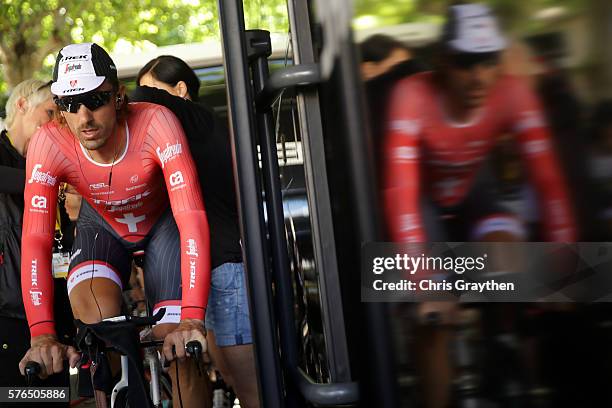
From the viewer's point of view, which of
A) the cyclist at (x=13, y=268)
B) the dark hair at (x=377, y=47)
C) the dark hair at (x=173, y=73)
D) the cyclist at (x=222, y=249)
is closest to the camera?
the dark hair at (x=377, y=47)

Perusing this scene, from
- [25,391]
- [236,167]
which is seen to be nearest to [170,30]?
[25,391]

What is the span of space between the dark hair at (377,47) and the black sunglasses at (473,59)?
0.36ft

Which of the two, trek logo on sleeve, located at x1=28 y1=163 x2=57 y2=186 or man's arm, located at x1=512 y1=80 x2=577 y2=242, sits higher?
man's arm, located at x1=512 y1=80 x2=577 y2=242

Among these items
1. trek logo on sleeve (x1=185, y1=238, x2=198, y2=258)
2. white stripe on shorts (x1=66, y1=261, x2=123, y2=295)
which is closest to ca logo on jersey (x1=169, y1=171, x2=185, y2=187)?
trek logo on sleeve (x1=185, y1=238, x2=198, y2=258)

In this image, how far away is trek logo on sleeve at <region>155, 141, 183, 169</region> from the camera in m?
3.42

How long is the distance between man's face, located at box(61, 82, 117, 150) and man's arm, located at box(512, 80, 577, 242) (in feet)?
6.43

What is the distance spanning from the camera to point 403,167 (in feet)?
5.64

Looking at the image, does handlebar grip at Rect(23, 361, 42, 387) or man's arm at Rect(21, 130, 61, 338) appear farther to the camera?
man's arm at Rect(21, 130, 61, 338)

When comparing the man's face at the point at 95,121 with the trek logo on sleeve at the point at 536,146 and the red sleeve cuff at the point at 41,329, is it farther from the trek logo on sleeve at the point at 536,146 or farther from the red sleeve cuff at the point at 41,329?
the trek logo on sleeve at the point at 536,146

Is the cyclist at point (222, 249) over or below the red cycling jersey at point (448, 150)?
below

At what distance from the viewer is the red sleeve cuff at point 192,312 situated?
3.08m

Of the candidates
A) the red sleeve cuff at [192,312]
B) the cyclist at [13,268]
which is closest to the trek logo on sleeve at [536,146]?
the red sleeve cuff at [192,312]

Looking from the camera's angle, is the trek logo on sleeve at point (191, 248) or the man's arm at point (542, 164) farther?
the trek logo on sleeve at point (191, 248)

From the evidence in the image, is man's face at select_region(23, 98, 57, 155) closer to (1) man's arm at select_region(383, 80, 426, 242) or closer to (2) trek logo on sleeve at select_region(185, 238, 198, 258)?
(2) trek logo on sleeve at select_region(185, 238, 198, 258)
